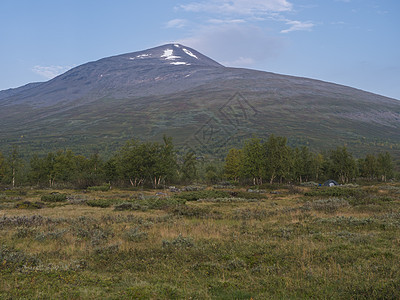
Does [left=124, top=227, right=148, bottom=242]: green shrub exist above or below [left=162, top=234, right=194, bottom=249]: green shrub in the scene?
below

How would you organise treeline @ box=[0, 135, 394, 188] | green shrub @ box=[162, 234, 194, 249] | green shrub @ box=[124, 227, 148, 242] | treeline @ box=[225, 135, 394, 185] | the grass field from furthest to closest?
treeline @ box=[225, 135, 394, 185] < treeline @ box=[0, 135, 394, 188] < green shrub @ box=[124, 227, 148, 242] < green shrub @ box=[162, 234, 194, 249] < the grass field

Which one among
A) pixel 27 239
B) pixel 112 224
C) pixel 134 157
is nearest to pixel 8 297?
pixel 27 239

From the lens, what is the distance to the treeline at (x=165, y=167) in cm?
5097

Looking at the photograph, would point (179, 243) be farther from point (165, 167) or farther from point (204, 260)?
point (165, 167)

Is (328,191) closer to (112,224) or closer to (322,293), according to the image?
(112,224)

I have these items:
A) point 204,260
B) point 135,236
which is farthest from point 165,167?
point 204,260

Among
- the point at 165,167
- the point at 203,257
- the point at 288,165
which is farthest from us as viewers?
the point at 288,165

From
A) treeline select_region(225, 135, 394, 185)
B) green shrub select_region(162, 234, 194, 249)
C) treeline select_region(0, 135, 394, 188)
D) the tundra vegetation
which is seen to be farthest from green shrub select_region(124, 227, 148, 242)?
treeline select_region(225, 135, 394, 185)

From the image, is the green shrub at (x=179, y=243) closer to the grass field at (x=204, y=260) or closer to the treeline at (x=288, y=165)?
the grass field at (x=204, y=260)

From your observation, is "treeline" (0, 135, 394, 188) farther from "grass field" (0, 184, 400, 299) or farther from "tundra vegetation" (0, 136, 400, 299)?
"grass field" (0, 184, 400, 299)

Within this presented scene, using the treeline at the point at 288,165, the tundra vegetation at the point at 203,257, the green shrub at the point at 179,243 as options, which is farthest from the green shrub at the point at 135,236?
the treeline at the point at 288,165

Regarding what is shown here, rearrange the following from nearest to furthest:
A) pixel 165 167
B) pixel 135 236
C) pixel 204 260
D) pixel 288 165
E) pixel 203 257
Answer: pixel 204 260
pixel 203 257
pixel 135 236
pixel 165 167
pixel 288 165

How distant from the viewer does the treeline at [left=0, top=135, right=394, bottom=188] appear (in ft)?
167

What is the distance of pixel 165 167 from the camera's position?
50781mm
